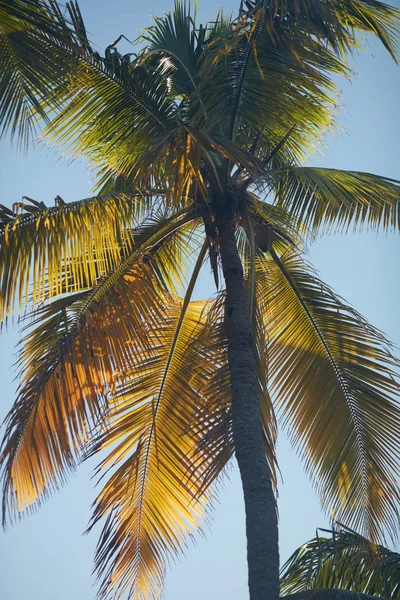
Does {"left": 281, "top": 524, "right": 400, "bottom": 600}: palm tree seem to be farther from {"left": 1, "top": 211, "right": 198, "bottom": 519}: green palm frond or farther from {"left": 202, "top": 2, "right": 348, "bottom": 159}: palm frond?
{"left": 202, "top": 2, "right": 348, "bottom": 159}: palm frond

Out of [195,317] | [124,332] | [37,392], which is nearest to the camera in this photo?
[37,392]

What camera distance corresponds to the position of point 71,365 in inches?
328

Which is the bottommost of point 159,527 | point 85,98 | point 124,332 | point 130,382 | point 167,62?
point 159,527

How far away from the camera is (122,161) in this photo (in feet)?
32.7

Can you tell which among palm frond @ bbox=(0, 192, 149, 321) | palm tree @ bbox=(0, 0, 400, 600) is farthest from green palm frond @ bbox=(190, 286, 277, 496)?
palm frond @ bbox=(0, 192, 149, 321)

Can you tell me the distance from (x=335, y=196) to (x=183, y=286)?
7.56ft

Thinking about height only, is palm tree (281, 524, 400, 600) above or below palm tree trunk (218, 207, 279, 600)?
below

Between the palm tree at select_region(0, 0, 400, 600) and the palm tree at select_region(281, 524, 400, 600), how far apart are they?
1.20 feet

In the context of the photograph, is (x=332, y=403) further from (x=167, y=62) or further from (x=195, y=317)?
(x=167, y=62)

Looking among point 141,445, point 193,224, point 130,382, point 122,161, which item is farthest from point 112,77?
point 141,445

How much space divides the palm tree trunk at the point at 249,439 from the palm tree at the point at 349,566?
5.95 ft

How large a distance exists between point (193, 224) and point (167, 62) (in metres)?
2.29

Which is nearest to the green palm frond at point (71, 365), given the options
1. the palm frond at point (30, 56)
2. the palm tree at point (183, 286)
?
the palm tree at point (183, 286)

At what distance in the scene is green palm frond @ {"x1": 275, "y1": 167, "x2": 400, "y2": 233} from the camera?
9.23 m
